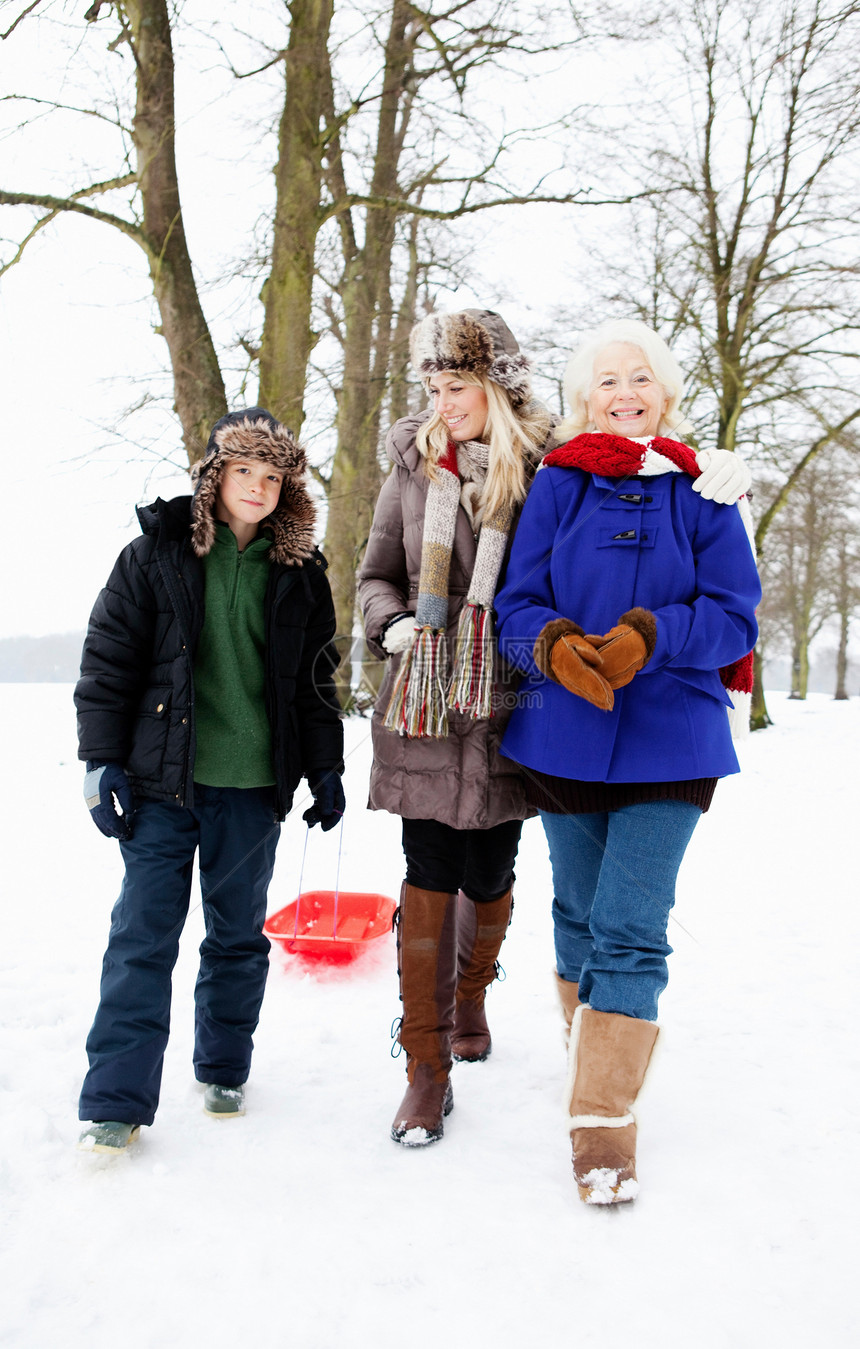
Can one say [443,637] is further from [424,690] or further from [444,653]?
[424,690]

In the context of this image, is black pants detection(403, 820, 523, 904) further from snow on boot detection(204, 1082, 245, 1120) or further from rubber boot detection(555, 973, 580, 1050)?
snow on boot detection(204, 1082, 245, 1120)

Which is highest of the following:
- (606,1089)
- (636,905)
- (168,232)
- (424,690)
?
(168,232)

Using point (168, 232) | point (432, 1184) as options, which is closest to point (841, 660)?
point (168, 232)

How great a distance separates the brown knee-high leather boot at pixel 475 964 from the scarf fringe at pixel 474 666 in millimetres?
631

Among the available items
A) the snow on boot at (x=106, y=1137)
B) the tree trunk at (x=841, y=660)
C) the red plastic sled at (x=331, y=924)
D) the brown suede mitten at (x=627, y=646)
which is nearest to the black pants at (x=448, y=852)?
the brown suede mitten at (x=627, y=646)

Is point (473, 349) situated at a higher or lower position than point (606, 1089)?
higher

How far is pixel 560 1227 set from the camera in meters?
1.68

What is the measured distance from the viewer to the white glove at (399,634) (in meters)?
2.12

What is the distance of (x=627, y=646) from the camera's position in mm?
1751

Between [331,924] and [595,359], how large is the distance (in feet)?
7.85

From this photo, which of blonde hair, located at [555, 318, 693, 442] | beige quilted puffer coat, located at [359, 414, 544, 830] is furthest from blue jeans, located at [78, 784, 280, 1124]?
blonde hair, located at [555, 318, 693, 442]

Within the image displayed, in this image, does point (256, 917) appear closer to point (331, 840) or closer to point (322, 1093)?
point (322, 1093)

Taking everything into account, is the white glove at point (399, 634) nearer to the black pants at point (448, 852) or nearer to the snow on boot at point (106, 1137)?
the black pants at point (448, 852)

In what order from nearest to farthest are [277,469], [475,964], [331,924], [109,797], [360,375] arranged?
[109,797]
[277,469]
[475,964]
[331,924]
[360,375]
